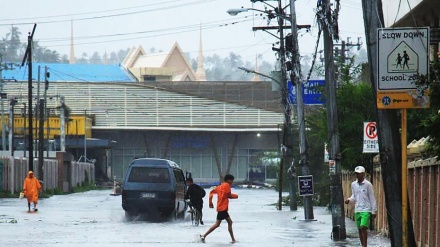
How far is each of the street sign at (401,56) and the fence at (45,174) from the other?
49154mm

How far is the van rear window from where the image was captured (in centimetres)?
4066

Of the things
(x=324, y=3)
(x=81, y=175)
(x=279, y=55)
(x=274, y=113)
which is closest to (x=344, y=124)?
(x=324, y=3)

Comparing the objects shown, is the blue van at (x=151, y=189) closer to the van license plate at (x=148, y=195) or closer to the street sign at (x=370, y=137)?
the van license plate at (x=148, y=195)

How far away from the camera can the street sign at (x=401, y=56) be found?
50.4 feet

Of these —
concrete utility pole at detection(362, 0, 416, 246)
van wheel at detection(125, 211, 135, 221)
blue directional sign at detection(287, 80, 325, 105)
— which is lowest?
van wheel at detection(125, 211, 135, 221)

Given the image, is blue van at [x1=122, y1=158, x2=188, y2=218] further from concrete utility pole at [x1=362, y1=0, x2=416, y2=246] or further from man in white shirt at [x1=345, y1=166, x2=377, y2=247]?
concrete utility pole at [x1=362, y1=0, x2=416, y2=246]

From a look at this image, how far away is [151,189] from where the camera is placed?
40.0 meters

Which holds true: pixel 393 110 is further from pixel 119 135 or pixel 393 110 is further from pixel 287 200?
pixel 119 135

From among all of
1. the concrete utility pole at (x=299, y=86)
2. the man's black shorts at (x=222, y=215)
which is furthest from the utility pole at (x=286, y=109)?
the man's black shorts at (x=222, y=215)

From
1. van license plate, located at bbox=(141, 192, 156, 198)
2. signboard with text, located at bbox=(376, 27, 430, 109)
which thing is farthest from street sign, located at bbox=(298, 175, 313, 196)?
signboard with text, located at bbox=(376, 27, 430, 109)

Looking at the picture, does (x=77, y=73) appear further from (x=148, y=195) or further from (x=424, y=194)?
(x=424, y=194)

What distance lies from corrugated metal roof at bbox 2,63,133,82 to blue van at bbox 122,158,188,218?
9790 cm

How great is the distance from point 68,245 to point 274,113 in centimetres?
9879

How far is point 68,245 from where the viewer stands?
2497cm
